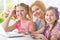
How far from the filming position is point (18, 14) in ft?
3.76

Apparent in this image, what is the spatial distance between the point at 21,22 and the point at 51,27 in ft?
0.81

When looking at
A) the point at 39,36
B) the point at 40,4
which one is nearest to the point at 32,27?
the point at 39,36

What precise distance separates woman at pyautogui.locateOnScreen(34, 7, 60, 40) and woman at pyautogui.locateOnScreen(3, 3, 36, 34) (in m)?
0.10

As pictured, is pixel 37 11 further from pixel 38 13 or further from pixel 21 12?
pixel 21 12

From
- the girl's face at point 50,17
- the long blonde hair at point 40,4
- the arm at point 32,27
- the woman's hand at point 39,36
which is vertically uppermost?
the long blonde hair at point 40,4

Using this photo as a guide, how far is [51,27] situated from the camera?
3.63 feet

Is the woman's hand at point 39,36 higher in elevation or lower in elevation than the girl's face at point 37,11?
lower

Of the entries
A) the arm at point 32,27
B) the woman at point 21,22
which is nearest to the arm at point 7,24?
the woman at point 21,22

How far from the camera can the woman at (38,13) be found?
111cm

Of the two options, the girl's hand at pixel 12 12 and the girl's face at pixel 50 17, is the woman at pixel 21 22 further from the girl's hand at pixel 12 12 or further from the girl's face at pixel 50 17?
the girl's face at pixel 50 17

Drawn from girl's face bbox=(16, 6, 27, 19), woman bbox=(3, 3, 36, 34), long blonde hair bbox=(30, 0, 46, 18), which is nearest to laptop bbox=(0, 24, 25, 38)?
woman bbox=(3, 3, 36, 34)

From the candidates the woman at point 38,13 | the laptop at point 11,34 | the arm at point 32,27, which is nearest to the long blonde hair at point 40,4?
the woman at point 38,13

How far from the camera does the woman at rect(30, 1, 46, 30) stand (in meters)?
1.11

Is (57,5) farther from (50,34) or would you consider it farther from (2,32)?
(2,32)
